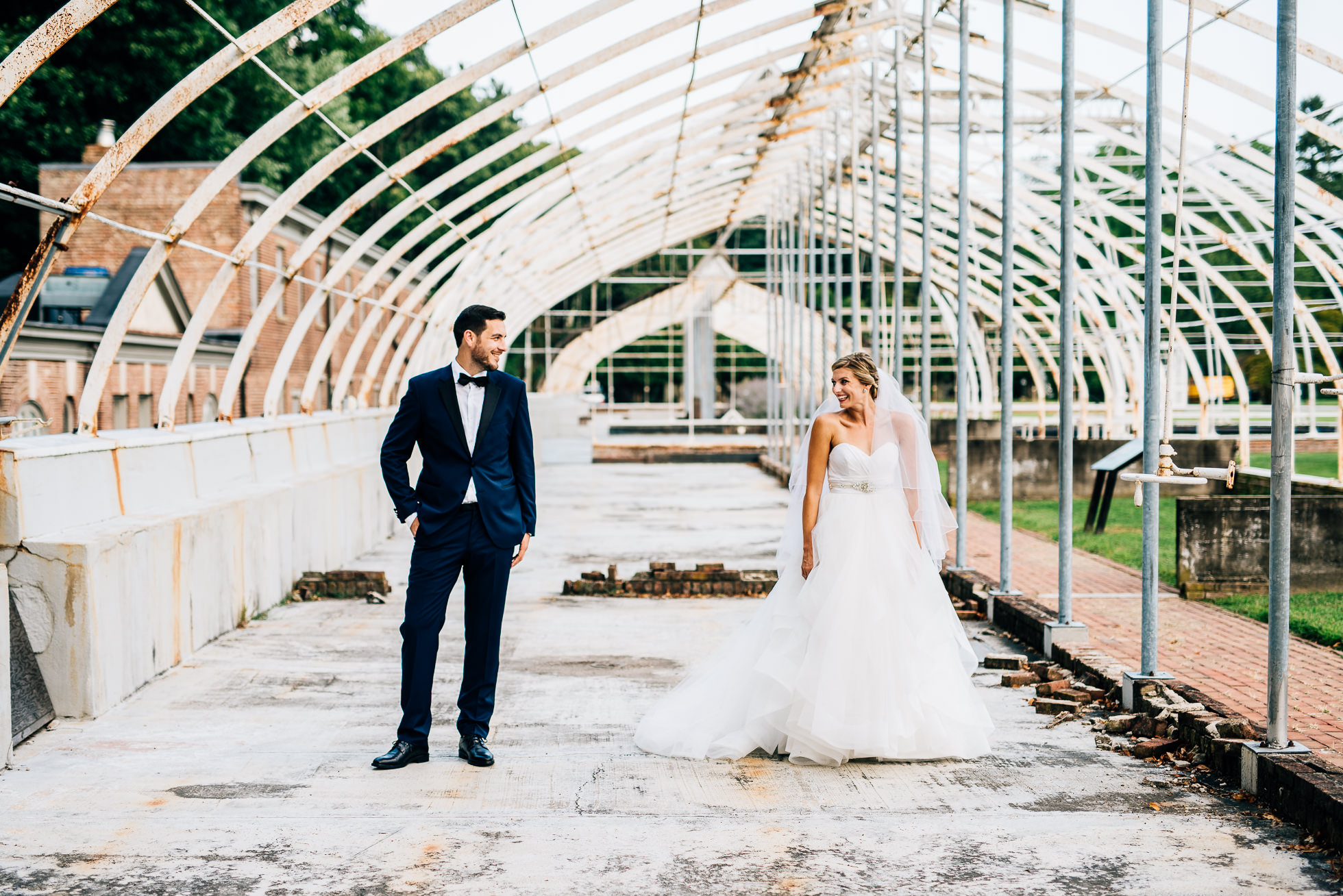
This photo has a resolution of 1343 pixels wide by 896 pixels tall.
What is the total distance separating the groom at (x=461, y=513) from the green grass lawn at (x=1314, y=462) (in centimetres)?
1642

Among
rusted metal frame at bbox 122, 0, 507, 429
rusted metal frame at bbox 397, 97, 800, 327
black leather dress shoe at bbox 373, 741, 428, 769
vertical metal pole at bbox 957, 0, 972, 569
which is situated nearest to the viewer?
black leather dress shoe at bbox 373, 741, 428, 769

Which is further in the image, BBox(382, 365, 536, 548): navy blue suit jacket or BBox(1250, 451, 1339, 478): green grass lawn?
BBox(1250, 451, 1339, 478): green grass lawn

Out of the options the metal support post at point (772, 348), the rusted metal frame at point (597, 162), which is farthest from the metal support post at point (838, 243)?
the metal support post at point (772, 348)

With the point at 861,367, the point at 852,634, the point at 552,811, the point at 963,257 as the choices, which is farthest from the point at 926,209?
the point at 552,811

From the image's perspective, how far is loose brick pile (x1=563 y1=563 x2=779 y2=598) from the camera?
912 cm

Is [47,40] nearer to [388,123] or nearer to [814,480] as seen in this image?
[814,480]

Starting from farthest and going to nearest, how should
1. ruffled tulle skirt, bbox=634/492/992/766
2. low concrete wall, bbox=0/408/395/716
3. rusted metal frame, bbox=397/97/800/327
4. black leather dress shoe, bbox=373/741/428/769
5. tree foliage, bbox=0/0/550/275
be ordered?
tree foliage, bbox=0/0/550/275 → rusted metal frame, bbox=397/97/800/327 → low concrete wall, bbox=0/408/395/716 → ruffled tulle skirt, bbox=634/492/992/766 → black leather dress shoe, bbox=373/741/428/769

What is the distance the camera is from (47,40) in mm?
5367

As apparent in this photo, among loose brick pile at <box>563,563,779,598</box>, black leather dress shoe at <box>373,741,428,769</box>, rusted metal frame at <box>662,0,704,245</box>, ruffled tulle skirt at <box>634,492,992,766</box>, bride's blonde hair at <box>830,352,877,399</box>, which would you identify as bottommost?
loose brick pile at <box>563,563,779,598</box>

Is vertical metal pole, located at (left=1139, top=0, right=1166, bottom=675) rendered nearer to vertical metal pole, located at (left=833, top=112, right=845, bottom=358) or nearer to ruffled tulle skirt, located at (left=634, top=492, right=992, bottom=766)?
ruffled tulle skirt, located at (left=634, top=492, right=992, bottom=766)

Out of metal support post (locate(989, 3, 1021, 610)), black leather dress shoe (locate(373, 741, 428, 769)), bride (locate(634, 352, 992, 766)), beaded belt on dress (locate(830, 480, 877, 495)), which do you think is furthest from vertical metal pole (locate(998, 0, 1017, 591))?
black leather dress shoe (locate(373, 741, 428, 769))

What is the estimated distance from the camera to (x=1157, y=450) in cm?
564

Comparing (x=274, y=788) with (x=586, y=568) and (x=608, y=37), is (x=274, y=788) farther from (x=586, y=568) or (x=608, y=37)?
(x=608, y=37)

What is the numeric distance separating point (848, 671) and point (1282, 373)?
6.02 ft
